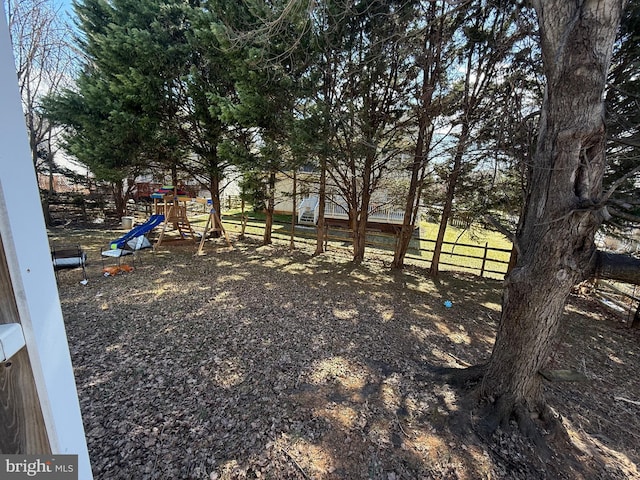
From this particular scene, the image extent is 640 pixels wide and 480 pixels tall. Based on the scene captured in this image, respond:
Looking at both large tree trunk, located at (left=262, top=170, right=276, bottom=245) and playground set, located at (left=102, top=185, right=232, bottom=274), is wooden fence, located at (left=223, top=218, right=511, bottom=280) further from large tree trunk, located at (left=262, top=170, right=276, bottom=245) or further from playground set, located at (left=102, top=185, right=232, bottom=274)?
playground set, located at (left=102, top=185, right=232, bottom=274)

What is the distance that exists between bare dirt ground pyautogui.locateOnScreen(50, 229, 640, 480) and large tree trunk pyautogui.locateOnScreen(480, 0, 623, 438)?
75 centimetres

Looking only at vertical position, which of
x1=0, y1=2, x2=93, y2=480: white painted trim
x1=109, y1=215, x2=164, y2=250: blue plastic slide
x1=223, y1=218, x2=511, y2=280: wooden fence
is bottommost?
x1=223, y1=218, x2=511, y2=280: wooden fence

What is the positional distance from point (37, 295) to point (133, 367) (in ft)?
10.8

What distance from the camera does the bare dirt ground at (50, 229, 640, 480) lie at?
2.28m

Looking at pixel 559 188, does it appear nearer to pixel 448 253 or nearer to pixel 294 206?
pixel 448 253

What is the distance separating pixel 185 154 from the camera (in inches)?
367

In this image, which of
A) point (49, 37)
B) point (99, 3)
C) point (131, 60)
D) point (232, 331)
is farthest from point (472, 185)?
point (49, 37)

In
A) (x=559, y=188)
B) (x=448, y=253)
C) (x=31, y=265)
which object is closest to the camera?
(x=31, y=265)

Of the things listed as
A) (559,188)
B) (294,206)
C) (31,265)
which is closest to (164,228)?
(294,206)

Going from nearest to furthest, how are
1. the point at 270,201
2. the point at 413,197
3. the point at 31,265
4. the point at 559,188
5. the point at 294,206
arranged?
the point at 31,265, the point at 559,188, the point at 413,197, the point at 270,201, the point at 294,206

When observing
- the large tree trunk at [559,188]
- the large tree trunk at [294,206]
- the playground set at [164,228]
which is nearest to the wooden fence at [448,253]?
the large tree trunk at [294,206]

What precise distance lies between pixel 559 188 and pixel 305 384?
3.13 meters

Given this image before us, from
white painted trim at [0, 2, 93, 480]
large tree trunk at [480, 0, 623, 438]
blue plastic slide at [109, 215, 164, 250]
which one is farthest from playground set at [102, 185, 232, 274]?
large tree trunk at [480, 0, 623, 438]

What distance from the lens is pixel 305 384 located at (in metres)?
3.18
